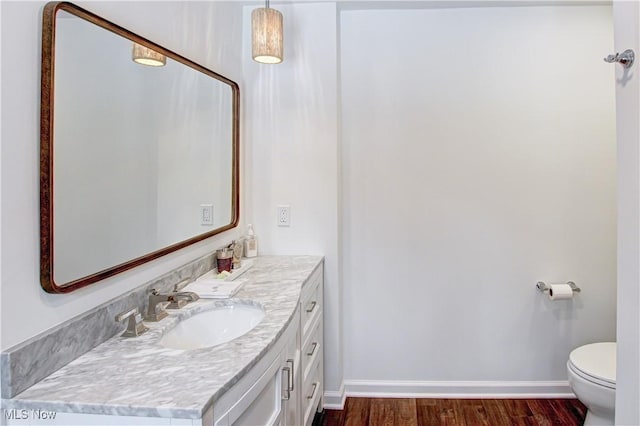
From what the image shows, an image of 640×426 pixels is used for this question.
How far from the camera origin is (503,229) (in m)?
2.44

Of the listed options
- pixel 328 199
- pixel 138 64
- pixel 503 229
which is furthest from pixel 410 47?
pixel 138 64

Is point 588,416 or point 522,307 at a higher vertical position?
point 522,307

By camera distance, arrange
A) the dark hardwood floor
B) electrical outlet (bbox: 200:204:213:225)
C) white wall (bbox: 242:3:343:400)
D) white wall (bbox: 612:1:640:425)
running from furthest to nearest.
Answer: white wall (bbox: 242:3:343:400), the dark hardwood floor, electrical outlet (bbox: 200:204:213:225), white wall (bbox: 612:1:640:425)

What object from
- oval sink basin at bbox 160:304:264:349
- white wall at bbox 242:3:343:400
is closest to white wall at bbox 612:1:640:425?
oval sink basin at bbox 160:304:264:349

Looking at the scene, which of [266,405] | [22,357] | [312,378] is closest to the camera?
[22,357]

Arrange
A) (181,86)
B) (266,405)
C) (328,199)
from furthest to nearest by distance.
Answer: (328,199), (181,86), (266,405)

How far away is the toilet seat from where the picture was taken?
1858 millimetres

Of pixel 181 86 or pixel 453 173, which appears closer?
pixel 181 86

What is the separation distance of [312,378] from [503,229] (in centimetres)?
139

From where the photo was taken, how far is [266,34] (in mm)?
2062

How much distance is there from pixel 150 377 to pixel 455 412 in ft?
6.27

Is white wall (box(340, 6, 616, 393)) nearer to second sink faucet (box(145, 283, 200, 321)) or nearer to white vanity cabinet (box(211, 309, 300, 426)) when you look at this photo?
white vanity cabinet (box(211, 309, 300, 426))

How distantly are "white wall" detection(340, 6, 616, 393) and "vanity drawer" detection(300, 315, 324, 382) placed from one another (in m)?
0.36

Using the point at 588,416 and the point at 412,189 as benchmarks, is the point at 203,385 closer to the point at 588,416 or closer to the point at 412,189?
the point at 412,189
